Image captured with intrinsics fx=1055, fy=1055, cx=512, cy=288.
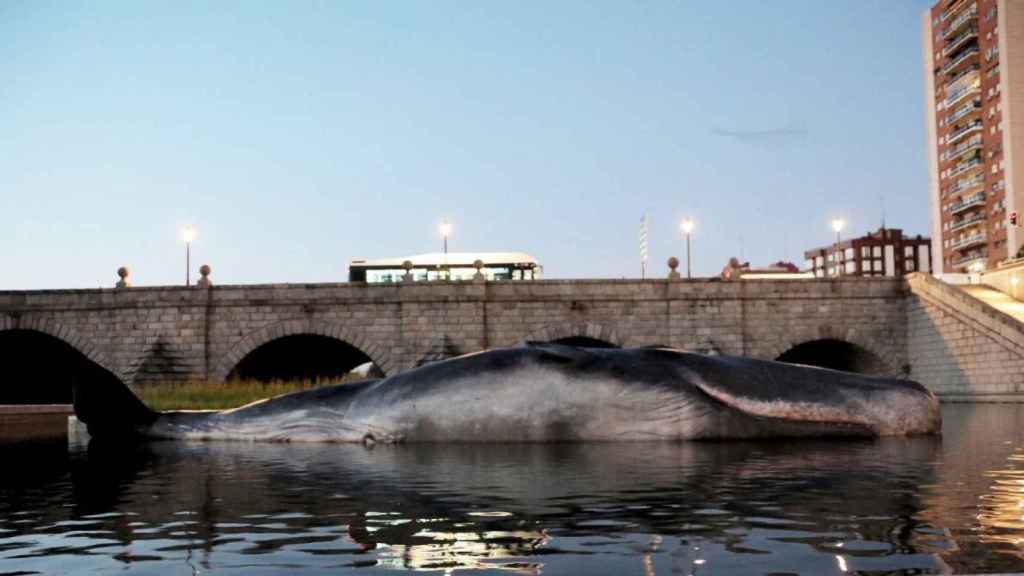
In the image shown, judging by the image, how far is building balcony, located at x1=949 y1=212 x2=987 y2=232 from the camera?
272ft

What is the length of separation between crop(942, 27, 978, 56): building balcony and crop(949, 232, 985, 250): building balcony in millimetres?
14970

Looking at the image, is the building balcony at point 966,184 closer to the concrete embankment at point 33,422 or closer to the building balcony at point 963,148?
the building balcony at point 963,148

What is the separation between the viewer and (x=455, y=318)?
40125mm

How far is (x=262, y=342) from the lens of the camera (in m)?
40.5

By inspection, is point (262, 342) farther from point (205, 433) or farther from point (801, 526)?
point (801, 526)

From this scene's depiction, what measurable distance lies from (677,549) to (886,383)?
756 centimetres

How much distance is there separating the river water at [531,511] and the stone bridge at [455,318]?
97.5 ft

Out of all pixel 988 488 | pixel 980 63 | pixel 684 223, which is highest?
pixel 980 63

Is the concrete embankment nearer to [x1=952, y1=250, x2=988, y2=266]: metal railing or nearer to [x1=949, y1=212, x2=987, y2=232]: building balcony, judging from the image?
[x1=949, y1=212, x2=987, y2=232]: building balcony

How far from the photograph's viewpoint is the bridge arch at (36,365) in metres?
42.6

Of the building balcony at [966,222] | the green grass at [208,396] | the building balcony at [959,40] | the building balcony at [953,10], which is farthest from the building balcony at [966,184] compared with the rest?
the green grass at [208,396]

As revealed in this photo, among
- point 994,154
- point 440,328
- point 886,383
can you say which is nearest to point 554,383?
point 886,383

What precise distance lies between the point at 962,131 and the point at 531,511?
87.5 metres

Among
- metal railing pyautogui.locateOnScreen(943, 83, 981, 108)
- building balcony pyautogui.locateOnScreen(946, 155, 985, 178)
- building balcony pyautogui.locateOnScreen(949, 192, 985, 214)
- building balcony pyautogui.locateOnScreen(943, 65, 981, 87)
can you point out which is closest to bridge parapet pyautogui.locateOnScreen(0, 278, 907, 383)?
building balcony pyautogui.locateOnScreen(949, 192, 985, 214)
